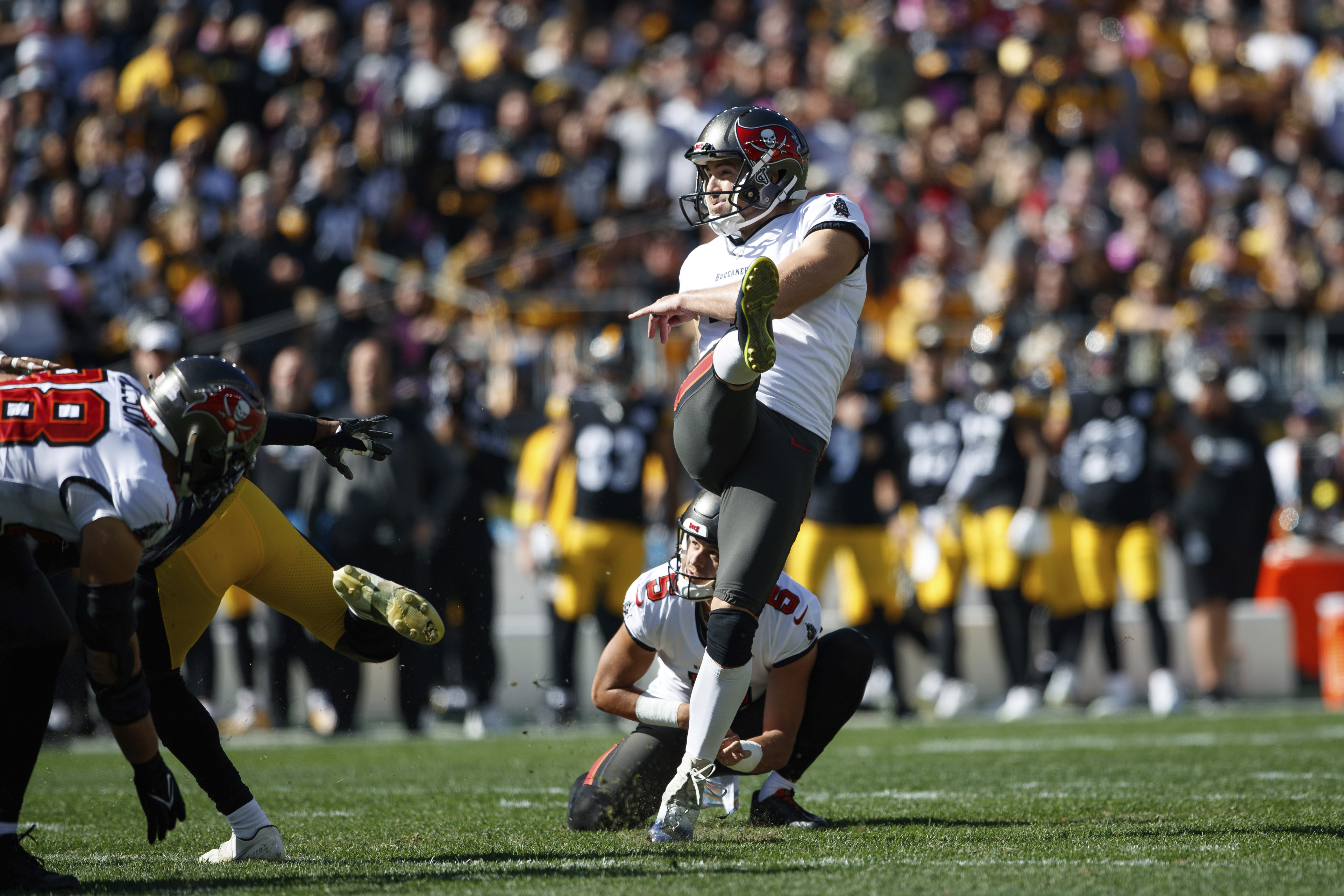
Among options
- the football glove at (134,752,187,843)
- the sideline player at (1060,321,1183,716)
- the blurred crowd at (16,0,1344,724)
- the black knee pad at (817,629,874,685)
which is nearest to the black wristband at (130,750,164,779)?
the football glove at (134,752,187,843)

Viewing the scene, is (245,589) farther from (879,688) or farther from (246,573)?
(879,688)

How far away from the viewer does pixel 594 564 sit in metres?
8.34

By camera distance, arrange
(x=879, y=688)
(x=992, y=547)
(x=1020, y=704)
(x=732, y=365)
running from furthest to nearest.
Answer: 1. (x=992, y=547)
2. (x=879, y=688)
3. (x=1020, y=704)
4. (x=732, y=365)

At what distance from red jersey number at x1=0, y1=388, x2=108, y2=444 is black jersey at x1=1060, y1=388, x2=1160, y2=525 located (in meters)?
6.56

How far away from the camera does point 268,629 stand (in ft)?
26.1

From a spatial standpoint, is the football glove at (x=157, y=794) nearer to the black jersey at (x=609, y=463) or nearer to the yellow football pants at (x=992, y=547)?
the black jersey at (x=609, y=463)

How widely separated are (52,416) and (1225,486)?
7557mm

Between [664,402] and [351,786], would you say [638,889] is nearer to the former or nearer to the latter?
[351,786]

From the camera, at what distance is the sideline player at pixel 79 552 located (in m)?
3.24

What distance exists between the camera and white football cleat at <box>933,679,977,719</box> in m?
8.58

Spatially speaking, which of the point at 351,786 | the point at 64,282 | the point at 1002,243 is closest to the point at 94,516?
the point at 351,786

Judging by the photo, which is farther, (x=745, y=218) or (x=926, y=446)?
(x=926, y=446)

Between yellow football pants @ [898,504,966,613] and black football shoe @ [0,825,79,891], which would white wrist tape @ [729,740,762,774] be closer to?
black football shoe @ [0,825,79,891]

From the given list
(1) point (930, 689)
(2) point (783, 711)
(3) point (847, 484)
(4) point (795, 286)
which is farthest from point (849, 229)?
(1) point (930, 689)
